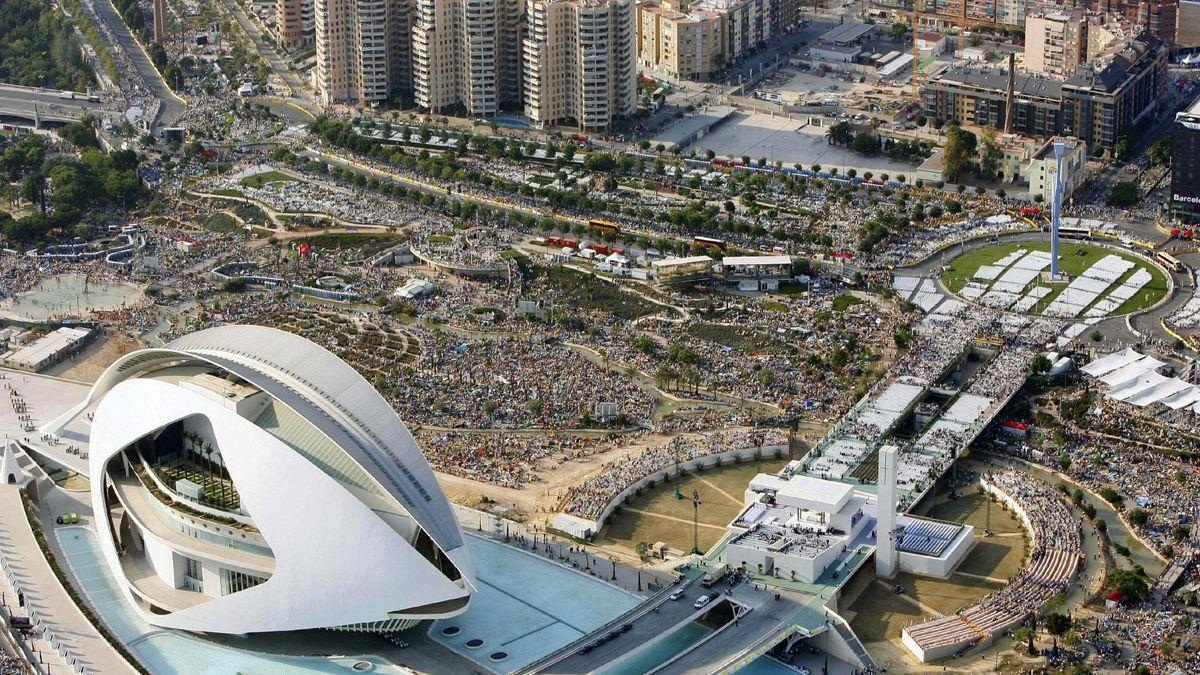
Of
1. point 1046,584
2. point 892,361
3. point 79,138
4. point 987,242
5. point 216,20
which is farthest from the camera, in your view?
point 216,20

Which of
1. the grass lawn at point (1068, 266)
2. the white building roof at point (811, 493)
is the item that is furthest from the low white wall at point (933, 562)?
the grass lawn at point (1068, 266)

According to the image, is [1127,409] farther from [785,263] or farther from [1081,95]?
[1081,95]

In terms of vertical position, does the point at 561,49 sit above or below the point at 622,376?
above

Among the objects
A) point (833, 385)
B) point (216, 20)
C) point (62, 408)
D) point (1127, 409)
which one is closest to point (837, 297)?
point (833, 385)

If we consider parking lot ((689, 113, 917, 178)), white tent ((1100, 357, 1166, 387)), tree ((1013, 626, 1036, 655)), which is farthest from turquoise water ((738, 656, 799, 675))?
parking lot ((689, 113, 917, 178))

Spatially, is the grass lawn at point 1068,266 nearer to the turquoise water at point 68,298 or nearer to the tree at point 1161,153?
the tree at point 1161,153

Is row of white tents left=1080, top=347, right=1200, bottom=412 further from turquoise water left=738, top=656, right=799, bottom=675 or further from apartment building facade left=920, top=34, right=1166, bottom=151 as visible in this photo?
apartment building facade left=920, top=34, right=1166, bottom=151
